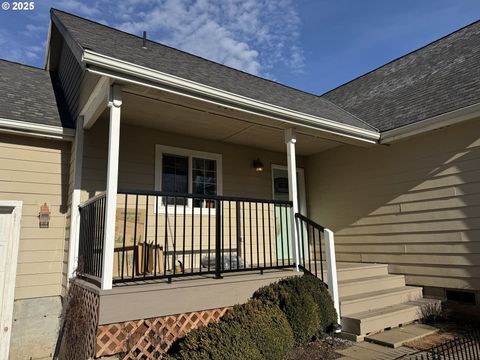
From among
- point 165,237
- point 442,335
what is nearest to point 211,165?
point 165,237

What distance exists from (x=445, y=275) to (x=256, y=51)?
7965 mm

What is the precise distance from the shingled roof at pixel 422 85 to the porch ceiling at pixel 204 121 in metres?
1.30

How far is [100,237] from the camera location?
148 inches

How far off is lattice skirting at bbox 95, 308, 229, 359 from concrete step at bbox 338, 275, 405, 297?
2.32 metres

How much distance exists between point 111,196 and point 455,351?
13.6 ft

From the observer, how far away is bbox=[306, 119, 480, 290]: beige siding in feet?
→ 16.4

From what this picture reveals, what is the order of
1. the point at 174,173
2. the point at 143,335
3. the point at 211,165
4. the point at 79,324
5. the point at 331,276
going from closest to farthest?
the point at 143,335
the point at 79,324
the point at 331,276
the point at 174,173
the point at 211,165

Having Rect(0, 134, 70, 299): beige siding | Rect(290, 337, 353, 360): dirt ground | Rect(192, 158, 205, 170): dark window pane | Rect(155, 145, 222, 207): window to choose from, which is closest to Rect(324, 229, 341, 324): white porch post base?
Rect(290, 337, 353, 360): dirt ground

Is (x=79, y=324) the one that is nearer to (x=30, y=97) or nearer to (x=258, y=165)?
(x=30, y=97)

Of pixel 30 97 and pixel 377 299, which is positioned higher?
pixel 30 97

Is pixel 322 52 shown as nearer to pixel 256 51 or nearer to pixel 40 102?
pixel 256 51

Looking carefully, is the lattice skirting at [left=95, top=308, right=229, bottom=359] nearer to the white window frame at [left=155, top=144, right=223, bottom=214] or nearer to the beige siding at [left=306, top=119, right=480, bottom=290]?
the white window frame at [left=155, top=144, right=223, bottom=214]

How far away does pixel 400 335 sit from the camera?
13.7ft

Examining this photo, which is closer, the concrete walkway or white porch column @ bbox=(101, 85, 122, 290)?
white porch column @ bbox=(101, 85, 122, 290)
